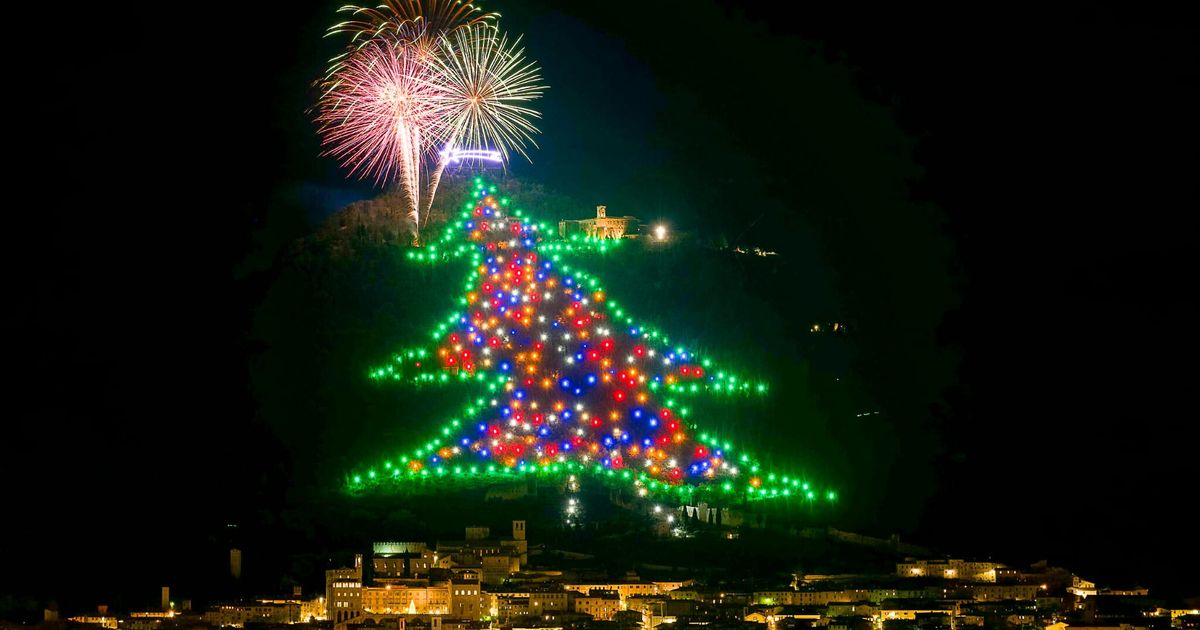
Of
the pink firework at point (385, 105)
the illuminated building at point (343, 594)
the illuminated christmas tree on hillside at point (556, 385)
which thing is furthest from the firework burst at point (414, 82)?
the illuminated building at point (343, 594)

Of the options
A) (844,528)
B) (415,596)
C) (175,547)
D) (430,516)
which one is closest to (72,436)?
(175,547)

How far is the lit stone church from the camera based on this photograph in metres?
38.4

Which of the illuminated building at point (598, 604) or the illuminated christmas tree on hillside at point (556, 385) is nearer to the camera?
the illuminated building at point (598, 604)

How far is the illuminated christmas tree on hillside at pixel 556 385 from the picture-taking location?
32.7 m

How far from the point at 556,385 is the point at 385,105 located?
→ 4.63 meters

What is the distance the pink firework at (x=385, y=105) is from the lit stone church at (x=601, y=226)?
89.0 inches

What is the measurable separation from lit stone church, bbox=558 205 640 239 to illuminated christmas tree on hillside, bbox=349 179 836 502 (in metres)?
0.87

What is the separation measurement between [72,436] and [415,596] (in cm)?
744

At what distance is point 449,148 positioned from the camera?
3741cm

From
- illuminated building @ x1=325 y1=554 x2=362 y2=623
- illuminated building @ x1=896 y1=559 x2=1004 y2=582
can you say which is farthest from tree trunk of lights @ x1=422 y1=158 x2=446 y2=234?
illuminated building @ x1=325 y1=554 x2=362 y2=623

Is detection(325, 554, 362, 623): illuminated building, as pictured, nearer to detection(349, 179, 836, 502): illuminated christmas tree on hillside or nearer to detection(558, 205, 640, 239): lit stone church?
detection(349, 179, 836, 502): illuminated christmas tree on hillside

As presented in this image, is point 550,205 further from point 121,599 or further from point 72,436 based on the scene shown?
point 121,599

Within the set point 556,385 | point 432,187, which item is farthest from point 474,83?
point 556,385

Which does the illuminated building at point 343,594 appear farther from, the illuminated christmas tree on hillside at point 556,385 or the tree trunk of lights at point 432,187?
the tree trunk of lights at point 432,187
